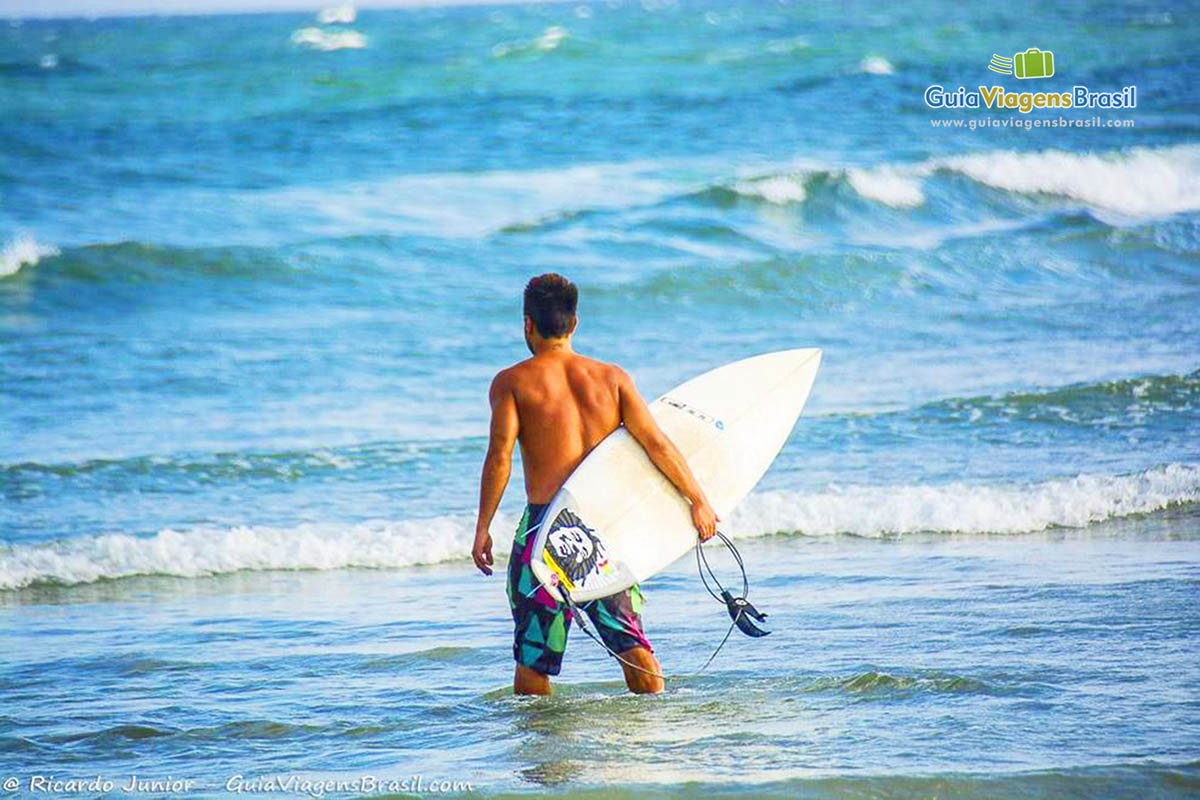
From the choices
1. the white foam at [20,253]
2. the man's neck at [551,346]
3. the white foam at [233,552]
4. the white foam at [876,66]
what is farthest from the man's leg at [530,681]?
the white foam at [876,66]

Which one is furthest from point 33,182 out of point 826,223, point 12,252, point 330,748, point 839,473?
point 330,748

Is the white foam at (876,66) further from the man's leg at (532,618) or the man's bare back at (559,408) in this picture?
the man's leg at (532,618)

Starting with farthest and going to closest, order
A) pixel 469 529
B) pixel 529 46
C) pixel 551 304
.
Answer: pixel 529 46, pixel 469 529, pixel 551 304

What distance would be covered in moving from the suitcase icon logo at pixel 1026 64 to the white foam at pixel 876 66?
275 cm

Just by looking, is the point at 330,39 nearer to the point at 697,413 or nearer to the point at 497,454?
the point at 697,413

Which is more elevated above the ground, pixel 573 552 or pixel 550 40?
pixel 550 40

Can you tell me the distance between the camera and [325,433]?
9805 mm

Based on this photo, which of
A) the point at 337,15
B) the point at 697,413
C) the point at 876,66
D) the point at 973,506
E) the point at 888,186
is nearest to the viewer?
the point at 697,413

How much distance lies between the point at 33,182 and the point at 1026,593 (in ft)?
55.2

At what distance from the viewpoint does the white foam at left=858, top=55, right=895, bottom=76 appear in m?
26.7

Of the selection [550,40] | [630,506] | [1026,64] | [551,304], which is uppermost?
[550,40]

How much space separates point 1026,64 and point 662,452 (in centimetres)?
2828

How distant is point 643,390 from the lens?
1062cm

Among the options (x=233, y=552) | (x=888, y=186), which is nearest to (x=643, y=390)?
(x=233, y=552)
